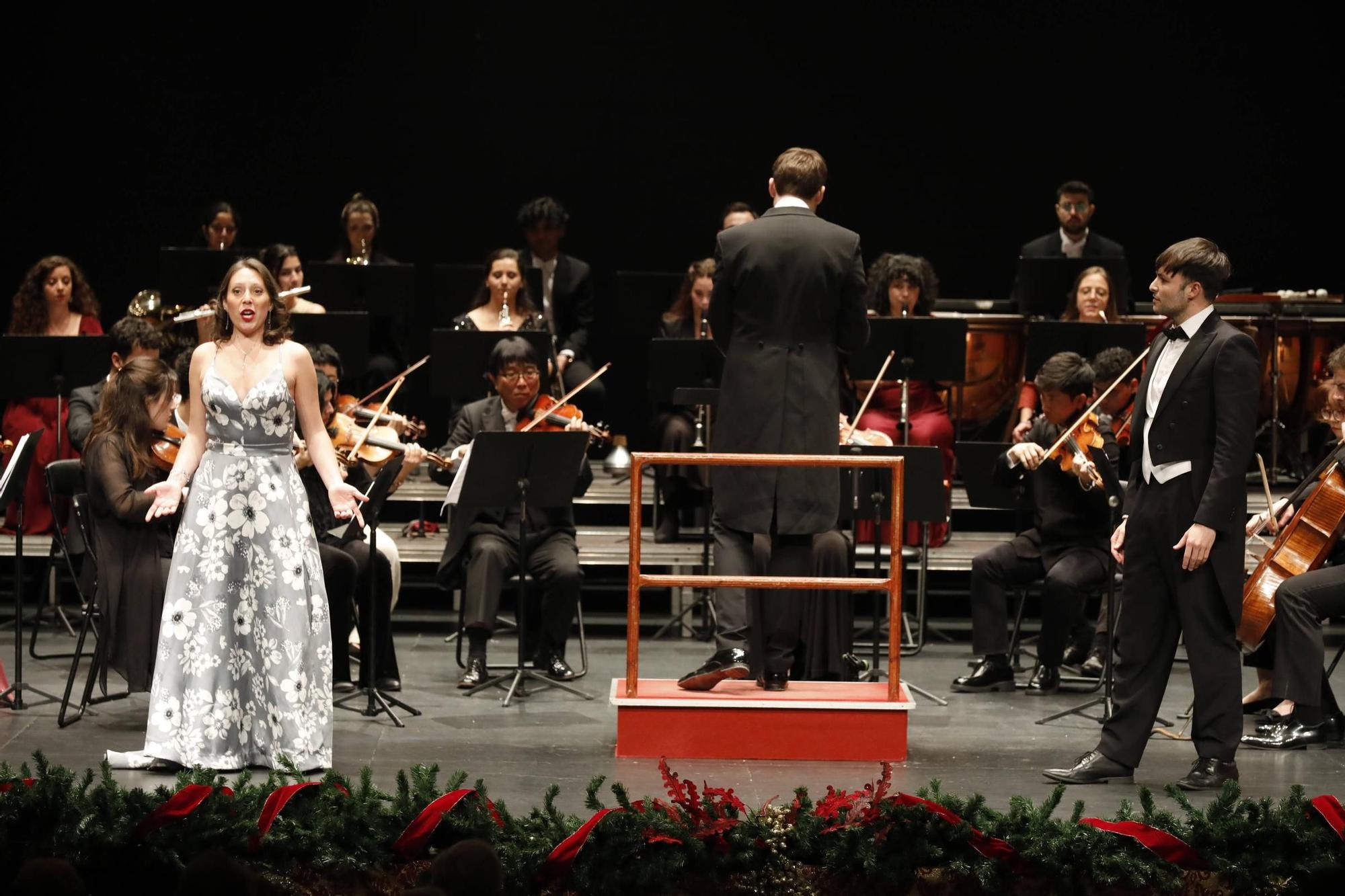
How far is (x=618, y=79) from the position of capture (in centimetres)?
981

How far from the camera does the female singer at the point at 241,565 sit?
4691 mm

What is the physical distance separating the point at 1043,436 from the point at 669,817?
3.08 m

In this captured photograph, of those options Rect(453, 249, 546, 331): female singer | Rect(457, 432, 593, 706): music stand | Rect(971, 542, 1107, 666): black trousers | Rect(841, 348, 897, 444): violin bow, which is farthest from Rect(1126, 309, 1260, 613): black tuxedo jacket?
Rect(453, 249, 546, 331): female singer

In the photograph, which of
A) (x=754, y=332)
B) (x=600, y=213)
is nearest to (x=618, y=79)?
(x=600, y=213)

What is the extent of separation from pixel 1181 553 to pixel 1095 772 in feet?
2.22

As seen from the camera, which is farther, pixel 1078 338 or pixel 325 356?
pixel 1078 338

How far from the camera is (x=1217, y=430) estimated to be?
4.55 m

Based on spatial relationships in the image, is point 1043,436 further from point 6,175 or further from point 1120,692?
point 6,175

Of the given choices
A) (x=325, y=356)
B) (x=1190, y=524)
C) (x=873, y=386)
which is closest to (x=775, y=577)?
(x=1190, y=524)

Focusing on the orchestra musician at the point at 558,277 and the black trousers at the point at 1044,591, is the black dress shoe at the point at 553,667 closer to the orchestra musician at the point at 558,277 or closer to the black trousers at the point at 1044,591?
the black trousers at the point at 1044,591

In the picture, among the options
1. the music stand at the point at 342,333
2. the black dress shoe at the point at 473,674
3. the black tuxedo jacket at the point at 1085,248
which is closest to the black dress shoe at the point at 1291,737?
the black dress shoe at the point at 473,674

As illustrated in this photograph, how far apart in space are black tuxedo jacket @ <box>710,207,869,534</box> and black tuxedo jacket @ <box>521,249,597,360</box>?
3.59 meters

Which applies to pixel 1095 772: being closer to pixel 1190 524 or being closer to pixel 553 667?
pixel 1190 524

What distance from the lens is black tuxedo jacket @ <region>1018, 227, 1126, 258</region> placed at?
8695 millimetres
